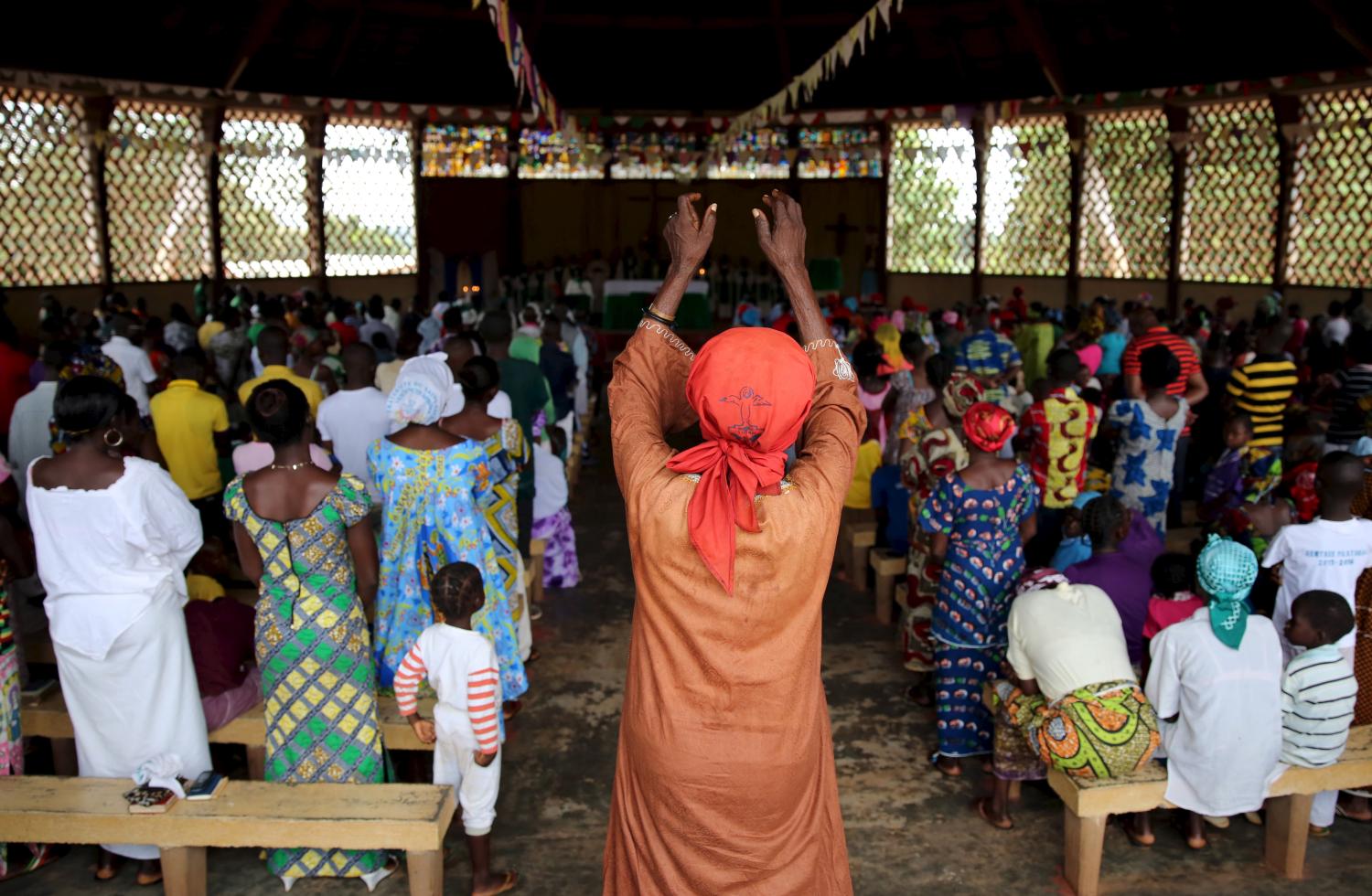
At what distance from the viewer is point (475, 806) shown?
10.1 feet

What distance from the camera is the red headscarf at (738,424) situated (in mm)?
1700

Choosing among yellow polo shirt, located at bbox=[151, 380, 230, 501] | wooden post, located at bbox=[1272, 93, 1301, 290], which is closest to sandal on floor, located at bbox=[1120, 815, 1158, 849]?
yellow polo shirt, located at bbox=[151, 380, 230, 501]

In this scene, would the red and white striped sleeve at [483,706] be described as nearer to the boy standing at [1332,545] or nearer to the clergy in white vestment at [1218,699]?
the clergy in white vestment at [1218,699]

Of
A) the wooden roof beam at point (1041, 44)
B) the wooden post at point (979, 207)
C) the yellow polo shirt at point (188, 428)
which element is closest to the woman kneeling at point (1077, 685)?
the yellow polo shirt at point (188, 428)

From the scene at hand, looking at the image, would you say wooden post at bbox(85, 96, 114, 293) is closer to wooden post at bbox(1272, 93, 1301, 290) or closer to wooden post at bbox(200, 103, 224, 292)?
wooden post at bbox(200, 103, 224, 292)

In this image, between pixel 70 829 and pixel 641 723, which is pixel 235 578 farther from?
pixel 641 723

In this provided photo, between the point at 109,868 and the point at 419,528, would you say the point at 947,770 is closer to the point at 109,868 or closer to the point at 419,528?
the point at 419,528

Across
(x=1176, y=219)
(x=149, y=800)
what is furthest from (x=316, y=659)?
(x=1176, y=219)

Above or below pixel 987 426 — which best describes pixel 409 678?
below

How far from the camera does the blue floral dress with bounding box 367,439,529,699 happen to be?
3.54 meters

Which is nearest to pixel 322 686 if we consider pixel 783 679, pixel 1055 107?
pixel 783 679

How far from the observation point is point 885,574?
508 cm

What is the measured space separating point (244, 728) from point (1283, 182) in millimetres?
12010

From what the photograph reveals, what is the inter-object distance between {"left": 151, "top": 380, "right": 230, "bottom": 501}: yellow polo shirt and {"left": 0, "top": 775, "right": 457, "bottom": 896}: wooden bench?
6.58 feet
